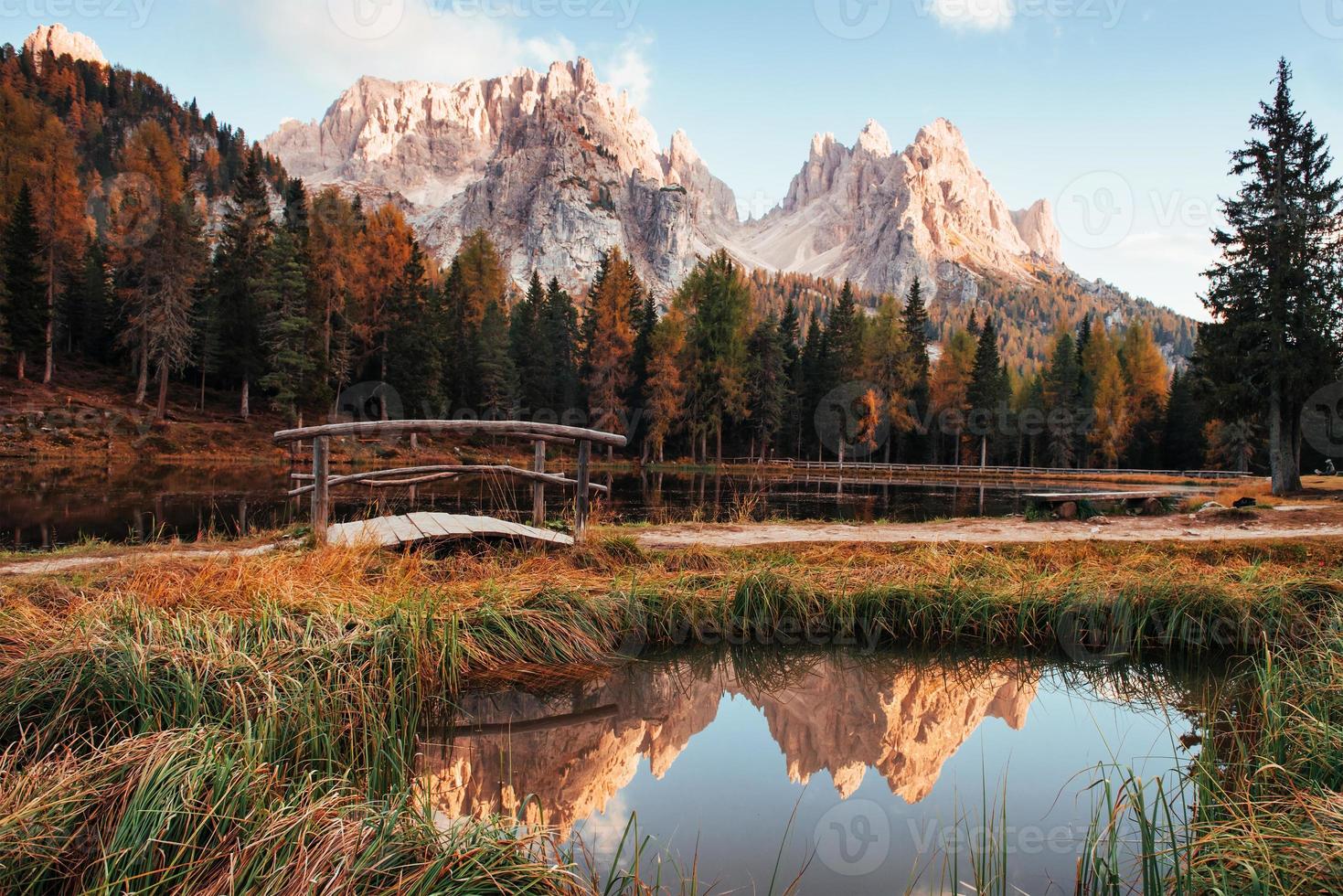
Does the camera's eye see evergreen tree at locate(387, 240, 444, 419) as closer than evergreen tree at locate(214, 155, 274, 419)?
No

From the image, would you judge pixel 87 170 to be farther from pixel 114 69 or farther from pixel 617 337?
pixel 617 337

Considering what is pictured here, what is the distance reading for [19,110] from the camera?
167 ft

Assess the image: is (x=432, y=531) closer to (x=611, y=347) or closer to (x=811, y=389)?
(x=611, y=347)

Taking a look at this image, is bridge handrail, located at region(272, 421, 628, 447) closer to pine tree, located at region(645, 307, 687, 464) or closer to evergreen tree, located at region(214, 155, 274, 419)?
pine tree, located at region(645, 307, 687, 464)

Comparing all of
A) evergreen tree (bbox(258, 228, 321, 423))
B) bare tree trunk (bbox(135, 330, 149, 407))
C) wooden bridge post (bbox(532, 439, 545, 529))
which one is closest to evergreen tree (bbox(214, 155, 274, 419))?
evergreen tree (bbox(258, 228, 321, 423))

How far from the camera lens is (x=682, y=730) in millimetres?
4762

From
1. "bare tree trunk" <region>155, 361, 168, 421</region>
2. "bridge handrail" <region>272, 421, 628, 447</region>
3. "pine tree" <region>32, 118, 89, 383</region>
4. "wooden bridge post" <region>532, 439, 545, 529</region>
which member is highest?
"pine tree" <region>32, 118, 89, 383</region>

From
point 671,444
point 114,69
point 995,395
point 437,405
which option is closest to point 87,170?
point 114,69

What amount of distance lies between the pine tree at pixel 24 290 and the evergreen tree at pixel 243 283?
7.63 m

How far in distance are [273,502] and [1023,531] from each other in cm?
1582

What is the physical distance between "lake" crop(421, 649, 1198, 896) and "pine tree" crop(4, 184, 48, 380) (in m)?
43.2

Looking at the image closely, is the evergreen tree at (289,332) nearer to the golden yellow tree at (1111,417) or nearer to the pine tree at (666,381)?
the pine tree at (666,381)

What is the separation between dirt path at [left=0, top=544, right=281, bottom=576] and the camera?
6.76m

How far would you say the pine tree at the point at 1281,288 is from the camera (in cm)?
2044
